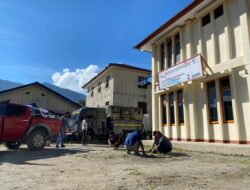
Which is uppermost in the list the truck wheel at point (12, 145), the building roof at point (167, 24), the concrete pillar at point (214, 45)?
the building roof at point (167, 24)

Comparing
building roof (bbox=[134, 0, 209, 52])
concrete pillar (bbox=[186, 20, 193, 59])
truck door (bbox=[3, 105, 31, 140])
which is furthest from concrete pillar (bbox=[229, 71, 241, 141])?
truck door (bbox=[3, 105, 31, 140])

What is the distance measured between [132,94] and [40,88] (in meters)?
10.3

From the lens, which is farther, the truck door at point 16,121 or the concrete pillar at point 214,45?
the concrete pillar at point 214,45

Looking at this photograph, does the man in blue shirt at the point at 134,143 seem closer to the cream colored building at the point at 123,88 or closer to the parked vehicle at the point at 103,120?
the parked vehicle at the point at 103,120

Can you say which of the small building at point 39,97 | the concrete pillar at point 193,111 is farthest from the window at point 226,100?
the small building at point 39,97

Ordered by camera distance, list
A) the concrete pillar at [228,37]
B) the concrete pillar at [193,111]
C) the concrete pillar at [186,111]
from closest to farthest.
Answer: the concrete pillar at [228,37] < the concrete pillar at [193,111] < the concrete pillar at [186,111]

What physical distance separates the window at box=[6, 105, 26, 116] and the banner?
836 cm

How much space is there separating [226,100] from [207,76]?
160cm

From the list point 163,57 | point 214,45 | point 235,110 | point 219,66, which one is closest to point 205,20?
point 214,45

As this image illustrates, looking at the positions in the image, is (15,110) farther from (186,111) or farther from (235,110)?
(235,110)

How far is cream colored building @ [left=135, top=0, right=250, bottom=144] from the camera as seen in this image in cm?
1116

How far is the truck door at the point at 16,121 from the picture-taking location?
34.8ft

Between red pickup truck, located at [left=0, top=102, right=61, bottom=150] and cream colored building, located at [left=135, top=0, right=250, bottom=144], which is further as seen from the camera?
cream colored building, located at [left=135, top=0, right=250, bottom=144]

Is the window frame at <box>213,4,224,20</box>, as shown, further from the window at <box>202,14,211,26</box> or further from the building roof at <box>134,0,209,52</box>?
the building roof at <box>134,0,209,52</box>
